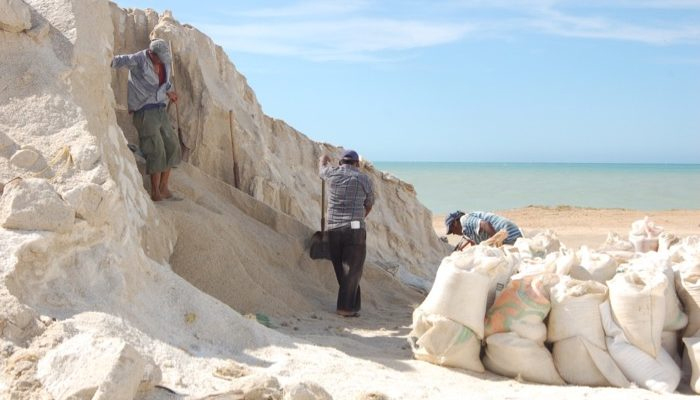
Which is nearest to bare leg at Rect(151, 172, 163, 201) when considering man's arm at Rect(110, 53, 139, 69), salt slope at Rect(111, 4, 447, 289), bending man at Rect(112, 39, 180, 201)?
bending man at Rect(112, 39, 180, 201)

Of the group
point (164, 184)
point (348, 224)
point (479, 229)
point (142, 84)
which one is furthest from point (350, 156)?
point (142, 84)

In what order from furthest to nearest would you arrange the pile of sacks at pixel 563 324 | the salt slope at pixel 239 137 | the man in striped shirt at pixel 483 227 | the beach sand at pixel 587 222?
the beach sand at pixel 587 222 < the salt slope at pixel 239 137 < the man in striped shirt at pixel 483 227 < the pile of sacks at pixel 563 324

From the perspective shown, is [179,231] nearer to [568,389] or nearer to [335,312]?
[335,312]

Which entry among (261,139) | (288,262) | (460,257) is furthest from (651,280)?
(261,139)

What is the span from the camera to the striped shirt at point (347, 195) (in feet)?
22.9

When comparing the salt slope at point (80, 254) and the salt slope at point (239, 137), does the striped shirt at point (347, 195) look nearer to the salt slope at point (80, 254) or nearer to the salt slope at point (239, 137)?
the salt slope at point (239, 137)

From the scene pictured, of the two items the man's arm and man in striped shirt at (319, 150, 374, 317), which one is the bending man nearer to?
the man's arm

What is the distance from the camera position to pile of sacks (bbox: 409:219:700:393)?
4.66 m

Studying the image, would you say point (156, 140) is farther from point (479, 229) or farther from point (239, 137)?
point (479, 229)

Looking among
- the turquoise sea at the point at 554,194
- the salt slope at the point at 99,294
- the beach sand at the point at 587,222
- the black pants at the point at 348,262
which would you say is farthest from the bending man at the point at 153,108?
the turquoise sea at the point at 554,194

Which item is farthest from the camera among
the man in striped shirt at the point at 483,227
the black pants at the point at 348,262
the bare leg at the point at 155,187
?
the black pants at the point at 348,262

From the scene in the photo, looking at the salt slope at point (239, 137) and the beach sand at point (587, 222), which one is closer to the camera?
the salt slope at point (239, 137)

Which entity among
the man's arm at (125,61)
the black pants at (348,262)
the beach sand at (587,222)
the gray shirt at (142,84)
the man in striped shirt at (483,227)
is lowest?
the beach sand at (587,222)

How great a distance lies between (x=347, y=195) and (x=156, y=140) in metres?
1.66
